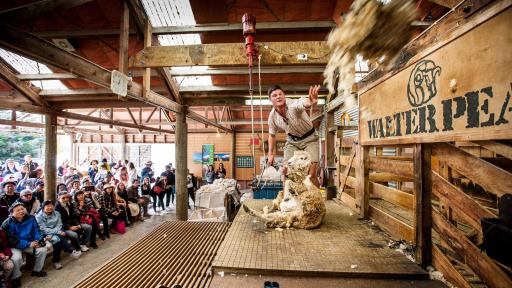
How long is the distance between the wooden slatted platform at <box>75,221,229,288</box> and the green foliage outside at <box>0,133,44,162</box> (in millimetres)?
27286

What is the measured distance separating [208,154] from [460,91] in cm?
1813

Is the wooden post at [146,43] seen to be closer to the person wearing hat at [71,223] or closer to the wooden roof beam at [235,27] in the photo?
the wooden roof beam at [235,27]

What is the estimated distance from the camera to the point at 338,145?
506cm

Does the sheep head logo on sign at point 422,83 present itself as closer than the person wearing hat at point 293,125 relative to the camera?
Yes

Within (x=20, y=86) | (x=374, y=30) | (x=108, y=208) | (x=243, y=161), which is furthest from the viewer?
(x=243, y=161)

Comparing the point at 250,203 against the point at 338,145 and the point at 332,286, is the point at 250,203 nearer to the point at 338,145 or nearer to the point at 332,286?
the point at 338,145

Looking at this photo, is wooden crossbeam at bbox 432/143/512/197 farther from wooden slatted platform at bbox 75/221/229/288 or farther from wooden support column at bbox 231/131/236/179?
wooden support column at bbox 231/131/236/179

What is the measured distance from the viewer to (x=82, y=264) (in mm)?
6102

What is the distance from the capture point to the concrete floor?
5195 millimetres

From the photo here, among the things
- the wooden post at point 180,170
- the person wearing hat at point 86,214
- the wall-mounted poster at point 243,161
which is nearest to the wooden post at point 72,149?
the wall-mounted poster at point 243,161

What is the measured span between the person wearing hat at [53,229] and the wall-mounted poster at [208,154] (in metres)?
12.7

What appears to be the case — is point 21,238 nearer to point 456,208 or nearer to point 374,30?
point 374,30

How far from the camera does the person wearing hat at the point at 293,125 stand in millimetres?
3932

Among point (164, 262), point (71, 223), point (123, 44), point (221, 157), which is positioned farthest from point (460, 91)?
point (221, 157)
